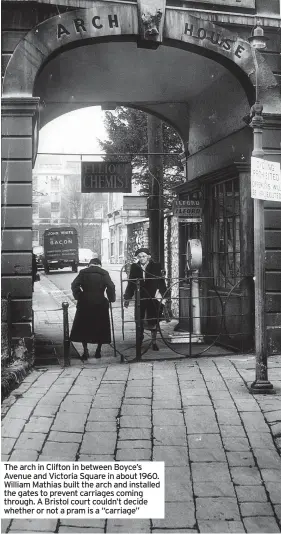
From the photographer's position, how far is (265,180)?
6016 millimetres

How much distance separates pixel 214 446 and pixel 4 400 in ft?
7.17

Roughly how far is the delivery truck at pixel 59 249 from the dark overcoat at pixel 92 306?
90.3 feet

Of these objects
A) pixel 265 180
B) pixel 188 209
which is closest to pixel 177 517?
pixel 265 180

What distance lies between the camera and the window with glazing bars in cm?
901

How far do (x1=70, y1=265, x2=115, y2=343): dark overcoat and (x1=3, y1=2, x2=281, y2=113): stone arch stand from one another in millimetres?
2814

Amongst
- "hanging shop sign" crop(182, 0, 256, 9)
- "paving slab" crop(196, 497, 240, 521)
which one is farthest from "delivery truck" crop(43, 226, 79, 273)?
"paving slab" crop(196, 497, 240, 521)

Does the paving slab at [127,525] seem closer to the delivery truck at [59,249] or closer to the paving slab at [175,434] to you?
the paving slab at [175,434]

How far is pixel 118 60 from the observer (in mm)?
9375

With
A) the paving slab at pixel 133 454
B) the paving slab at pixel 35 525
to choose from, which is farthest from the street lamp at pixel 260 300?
the paving slab at pixel 35 525

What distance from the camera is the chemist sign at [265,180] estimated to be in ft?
19.4

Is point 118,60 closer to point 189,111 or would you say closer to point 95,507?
point 189,111

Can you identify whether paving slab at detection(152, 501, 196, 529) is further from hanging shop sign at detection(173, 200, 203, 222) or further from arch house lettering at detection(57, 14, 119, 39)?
hanging shop sign at detection(173, 200, 203, 222)

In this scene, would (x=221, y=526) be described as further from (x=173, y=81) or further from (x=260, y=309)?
(x=173, y=81)

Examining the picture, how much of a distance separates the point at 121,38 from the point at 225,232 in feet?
11.2
